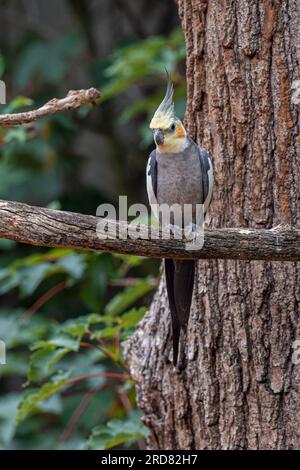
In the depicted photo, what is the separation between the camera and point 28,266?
10.3 feet

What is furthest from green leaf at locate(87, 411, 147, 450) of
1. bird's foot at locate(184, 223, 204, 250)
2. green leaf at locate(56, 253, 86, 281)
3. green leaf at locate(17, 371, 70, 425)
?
bird's foot at locate(184, 223, 204, 250)

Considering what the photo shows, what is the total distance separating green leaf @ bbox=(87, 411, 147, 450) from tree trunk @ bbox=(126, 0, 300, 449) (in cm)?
29

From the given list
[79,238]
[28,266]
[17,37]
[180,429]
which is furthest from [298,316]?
[17,37]

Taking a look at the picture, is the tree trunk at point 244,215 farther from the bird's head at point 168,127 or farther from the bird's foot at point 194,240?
the bird's foot at point 194,240

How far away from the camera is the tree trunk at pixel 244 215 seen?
215 cm

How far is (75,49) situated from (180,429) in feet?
8.96

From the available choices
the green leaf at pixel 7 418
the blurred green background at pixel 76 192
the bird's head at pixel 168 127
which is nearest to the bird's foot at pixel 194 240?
the bird's head at pixel 168 127

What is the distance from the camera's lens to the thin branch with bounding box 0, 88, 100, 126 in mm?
1959

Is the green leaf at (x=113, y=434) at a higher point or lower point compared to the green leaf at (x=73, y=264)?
lower

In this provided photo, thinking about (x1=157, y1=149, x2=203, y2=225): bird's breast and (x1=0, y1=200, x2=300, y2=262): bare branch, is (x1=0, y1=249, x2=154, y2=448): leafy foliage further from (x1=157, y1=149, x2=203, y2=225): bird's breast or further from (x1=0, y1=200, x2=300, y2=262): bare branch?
(x1=0, y1=200, x2=300, y2=262): bare branch

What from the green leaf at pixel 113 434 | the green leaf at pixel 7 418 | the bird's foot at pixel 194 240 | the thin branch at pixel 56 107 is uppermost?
the thin branch at pixel 56 107

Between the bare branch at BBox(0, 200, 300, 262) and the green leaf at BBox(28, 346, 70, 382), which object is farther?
the green leaf at BBox(28, 346, 70, 382)

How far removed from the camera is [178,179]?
2.38 m

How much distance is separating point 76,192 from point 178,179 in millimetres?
2324
